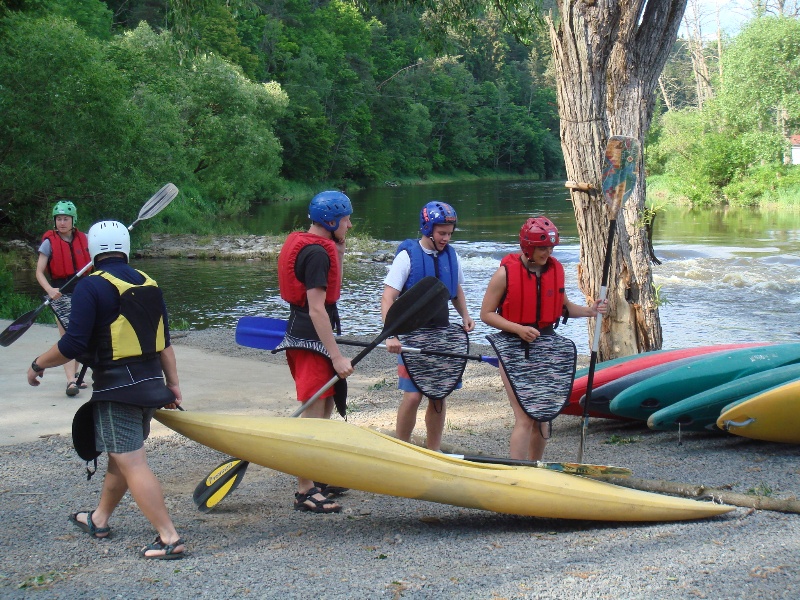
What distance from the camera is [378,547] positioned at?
387 cm

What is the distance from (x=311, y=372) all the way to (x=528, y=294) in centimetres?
122

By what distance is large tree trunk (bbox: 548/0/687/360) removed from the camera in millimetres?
7039

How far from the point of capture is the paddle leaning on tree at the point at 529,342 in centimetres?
469

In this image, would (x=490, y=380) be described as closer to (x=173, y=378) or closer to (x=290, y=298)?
(x=290, y=298)

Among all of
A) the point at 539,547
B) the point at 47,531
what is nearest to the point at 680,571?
the point at 539,547

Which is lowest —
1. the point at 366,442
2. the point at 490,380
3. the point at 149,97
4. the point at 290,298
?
the point at 490,380

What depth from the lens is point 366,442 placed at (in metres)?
4.12

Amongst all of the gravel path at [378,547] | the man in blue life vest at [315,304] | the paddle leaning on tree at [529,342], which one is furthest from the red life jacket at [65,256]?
the paddle leaning on tree at [529,342]

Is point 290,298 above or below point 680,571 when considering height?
above

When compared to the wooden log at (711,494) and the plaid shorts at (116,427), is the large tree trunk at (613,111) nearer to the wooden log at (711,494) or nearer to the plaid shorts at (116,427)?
the wooden log at (711,494)

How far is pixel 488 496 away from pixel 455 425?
8.86ft

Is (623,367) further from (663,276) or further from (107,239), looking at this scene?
(663,276)

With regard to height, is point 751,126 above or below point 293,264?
above

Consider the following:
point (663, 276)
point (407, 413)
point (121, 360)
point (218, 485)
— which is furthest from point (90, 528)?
point (663, 276)
